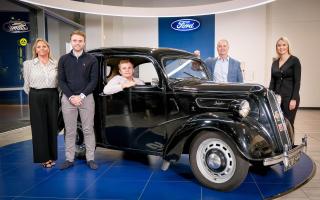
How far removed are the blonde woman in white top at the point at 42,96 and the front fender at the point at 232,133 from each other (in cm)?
168

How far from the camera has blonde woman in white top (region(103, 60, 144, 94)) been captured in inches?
164

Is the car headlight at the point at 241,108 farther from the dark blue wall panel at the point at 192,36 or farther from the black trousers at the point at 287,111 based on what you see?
the dark blue wall panel at the point at 192,36

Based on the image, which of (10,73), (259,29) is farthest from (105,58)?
(259,29)

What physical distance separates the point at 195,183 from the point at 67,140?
1.75 m

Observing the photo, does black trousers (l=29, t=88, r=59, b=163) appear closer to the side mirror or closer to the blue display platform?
the blue display platform

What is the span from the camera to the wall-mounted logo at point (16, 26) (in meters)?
9.05

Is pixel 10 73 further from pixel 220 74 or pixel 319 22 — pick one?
pixel 319 22

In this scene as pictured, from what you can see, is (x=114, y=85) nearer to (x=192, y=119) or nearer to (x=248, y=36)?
(x=192, y=119)

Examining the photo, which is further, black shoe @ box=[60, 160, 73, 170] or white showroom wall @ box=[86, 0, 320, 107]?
white showroom wall @ box=[86, 0, 320, 107]

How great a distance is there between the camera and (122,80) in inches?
167

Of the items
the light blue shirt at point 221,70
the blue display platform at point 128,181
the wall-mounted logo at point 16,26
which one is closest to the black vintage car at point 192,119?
the blue display platform at point 128,181

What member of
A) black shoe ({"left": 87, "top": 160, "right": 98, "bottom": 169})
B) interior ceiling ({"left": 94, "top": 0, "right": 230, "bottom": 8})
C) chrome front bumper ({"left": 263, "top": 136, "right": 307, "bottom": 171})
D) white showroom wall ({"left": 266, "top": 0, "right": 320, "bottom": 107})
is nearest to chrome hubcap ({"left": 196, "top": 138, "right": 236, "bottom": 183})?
chrome front bumper ({"left": 263, "top": 136, "right": 307, "bottom": 171})

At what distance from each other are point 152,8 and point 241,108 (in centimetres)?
756

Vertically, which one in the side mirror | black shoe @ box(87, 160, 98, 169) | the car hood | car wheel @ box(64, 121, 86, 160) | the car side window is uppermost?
the car side window
